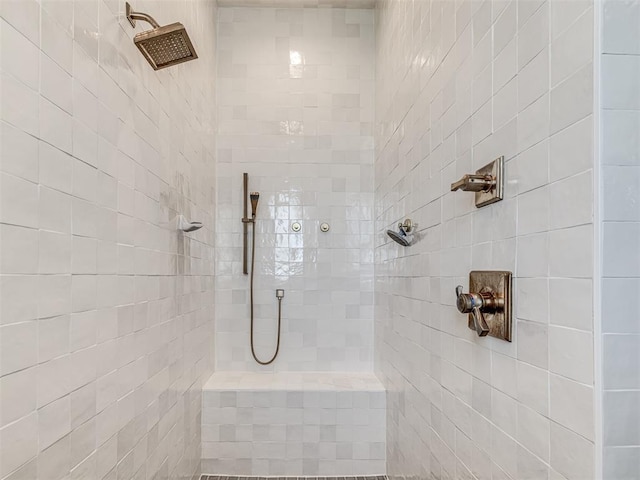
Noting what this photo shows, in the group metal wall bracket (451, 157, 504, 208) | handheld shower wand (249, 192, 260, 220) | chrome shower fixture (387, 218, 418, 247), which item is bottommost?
chrome shower fixture (387, 218, 418, 247)

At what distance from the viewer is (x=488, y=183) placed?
1.31 m

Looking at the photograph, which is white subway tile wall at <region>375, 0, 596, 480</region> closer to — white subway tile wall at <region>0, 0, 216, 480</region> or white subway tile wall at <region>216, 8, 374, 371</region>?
white subway tile wall at <region>216, 8, 374, 371</region>

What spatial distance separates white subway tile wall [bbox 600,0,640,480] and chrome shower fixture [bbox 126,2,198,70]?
1.31 metres

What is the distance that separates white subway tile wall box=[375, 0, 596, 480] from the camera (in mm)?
939

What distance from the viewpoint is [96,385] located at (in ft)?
4.71

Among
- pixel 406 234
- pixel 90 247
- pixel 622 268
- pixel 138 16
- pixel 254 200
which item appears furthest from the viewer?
pixel 254 200

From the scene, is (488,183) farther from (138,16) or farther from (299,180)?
(299,180)

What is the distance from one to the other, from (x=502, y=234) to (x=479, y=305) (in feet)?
0.65

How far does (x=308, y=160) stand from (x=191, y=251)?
1.20m

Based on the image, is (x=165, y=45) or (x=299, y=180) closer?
(x=165, y=45)

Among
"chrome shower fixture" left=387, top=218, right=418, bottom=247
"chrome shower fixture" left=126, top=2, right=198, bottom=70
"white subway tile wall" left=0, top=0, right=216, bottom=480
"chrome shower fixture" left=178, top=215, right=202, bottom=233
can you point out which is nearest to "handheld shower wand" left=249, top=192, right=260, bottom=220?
"white subway tile wall" left=0, top=0, right=216, bottom=480

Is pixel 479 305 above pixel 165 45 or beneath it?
beneath

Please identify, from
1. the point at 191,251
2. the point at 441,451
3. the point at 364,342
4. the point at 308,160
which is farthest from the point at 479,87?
the point at 364,342

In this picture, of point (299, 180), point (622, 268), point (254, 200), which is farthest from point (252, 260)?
point (622, 268)
